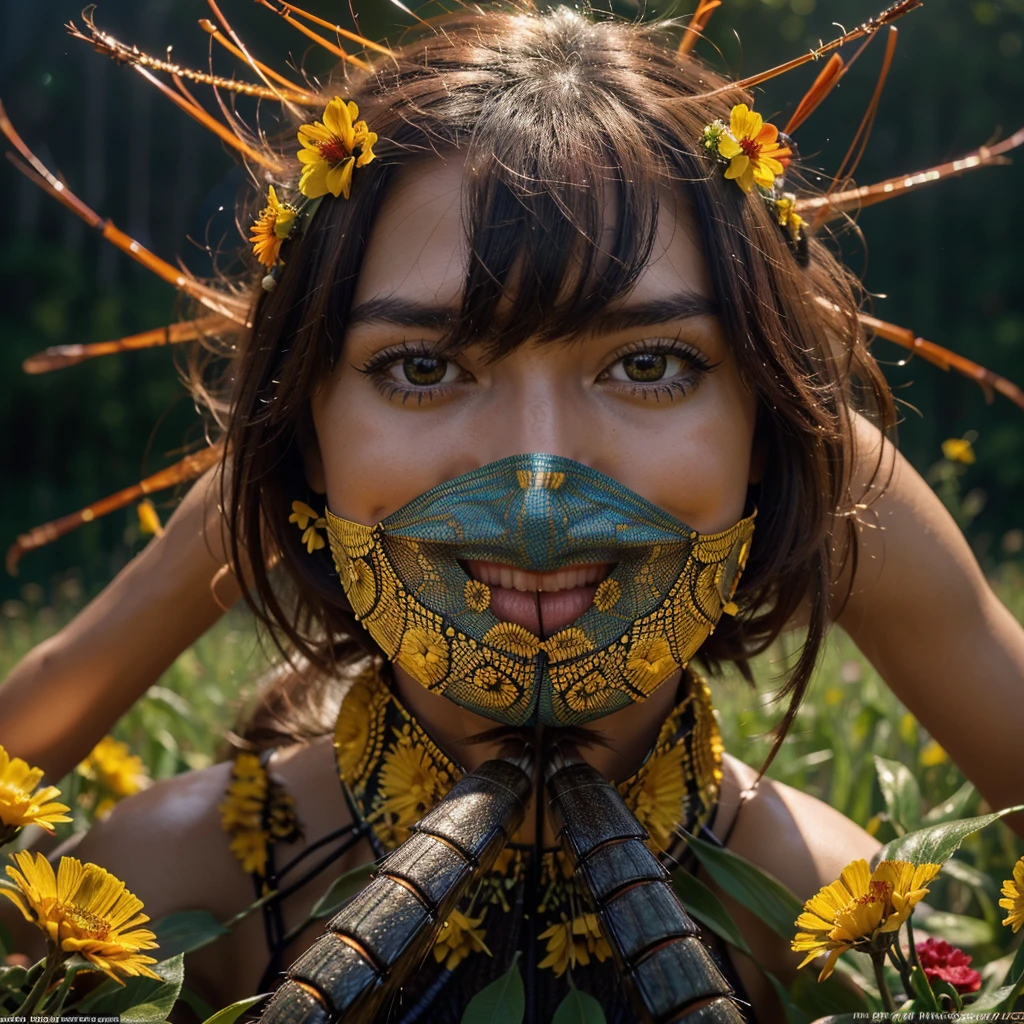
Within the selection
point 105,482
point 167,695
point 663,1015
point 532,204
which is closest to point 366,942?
point 663,1015

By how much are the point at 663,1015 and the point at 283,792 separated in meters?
0.83

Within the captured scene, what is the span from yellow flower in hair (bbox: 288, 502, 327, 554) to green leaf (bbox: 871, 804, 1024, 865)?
0.80m

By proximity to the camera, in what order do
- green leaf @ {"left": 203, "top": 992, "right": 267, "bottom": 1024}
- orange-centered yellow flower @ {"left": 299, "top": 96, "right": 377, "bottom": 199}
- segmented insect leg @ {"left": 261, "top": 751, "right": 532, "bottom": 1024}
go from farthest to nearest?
orange-centered yellow flower @ {"left": 299, "top": 96, "right": 377, "bottom": 199} → green leaf @ {"left": 203, "top": 992, "right": 267, "bottom": 1024} → segmented insect leg @ {"left": 261, "top": 751, "right": 532, "bottom": 1024}

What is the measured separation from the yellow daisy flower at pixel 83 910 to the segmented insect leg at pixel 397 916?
0.56ft

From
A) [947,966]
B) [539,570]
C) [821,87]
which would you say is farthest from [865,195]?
[947,966]

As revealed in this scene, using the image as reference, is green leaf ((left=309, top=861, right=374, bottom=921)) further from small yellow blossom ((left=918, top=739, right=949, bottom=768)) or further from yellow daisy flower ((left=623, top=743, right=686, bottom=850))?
small yellow blossom ((left=918, top=739, right=949, bottom=768))

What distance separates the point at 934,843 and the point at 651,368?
62 centimetres

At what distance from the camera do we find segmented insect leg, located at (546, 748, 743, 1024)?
1.16 m

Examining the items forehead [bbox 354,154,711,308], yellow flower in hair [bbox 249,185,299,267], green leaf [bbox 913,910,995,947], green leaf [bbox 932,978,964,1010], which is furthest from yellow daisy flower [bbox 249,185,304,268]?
green leaf [bbox 913,910,995,947]

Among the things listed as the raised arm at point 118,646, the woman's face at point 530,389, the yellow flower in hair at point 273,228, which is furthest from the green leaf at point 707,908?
the yellow flower in hair at point 273,228

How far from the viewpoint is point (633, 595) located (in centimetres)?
147

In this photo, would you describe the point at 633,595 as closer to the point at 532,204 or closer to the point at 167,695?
the point at 532,204

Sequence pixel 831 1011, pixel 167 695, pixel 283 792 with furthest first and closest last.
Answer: pixel 167 695
pixel 283 792
pixel 831 1011

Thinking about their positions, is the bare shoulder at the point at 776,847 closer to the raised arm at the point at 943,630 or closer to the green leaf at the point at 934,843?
the raised arm at the point at 943,630
